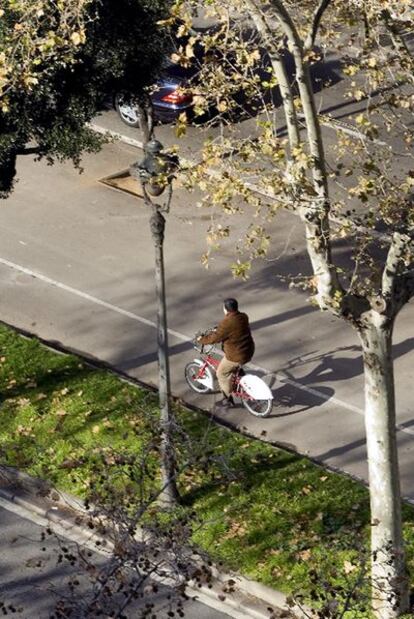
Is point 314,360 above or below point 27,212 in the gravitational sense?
below

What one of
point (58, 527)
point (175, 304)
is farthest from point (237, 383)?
point (175, 304)

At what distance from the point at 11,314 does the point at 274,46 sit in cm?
898

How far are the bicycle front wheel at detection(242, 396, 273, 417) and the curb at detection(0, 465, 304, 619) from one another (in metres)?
2.72

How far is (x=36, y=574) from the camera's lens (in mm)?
13609

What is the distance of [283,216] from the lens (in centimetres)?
2127

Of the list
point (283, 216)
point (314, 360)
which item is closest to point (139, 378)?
point (314, 360)

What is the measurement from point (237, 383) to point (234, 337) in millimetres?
663

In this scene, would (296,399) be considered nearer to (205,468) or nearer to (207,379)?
(207,379)

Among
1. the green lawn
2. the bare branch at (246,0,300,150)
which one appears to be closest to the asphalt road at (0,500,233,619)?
the green lawn

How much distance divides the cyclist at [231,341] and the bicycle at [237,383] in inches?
4.4

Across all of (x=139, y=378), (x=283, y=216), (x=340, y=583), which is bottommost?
(x=340, y=583)

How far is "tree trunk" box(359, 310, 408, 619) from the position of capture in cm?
1166

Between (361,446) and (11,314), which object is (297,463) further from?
(11,314)

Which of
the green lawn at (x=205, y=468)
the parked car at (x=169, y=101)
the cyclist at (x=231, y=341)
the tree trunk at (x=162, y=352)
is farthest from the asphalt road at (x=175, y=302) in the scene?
the tree trunk at (x=162, y=352)
